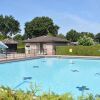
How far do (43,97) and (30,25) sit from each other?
217 feet

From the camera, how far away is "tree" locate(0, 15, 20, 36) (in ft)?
Answer: 238

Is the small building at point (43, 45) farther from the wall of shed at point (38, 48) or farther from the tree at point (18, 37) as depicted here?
the tree at point (18, 37)

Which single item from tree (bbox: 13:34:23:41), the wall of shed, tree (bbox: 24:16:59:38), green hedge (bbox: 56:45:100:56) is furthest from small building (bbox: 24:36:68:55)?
tree (bbox: 13:34:23:41)

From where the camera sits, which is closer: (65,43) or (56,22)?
(65,43)

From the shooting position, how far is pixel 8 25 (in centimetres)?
7288

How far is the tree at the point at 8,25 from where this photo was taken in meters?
72.6

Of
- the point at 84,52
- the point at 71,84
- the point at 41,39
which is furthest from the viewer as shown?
the point at 41,39

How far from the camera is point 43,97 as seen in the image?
3227mm

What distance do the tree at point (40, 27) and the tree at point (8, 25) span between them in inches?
206

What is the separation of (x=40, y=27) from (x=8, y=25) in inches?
456

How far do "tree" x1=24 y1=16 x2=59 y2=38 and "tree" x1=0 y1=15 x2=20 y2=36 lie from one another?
17.2 ft

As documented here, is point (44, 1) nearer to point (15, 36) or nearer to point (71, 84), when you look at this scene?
point (71, 84)

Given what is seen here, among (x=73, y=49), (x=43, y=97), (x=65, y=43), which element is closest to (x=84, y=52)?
(x=73, y=49)

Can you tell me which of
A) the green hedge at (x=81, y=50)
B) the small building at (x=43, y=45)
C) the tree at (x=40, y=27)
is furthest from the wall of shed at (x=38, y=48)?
the tree at (x=40, y=27)
